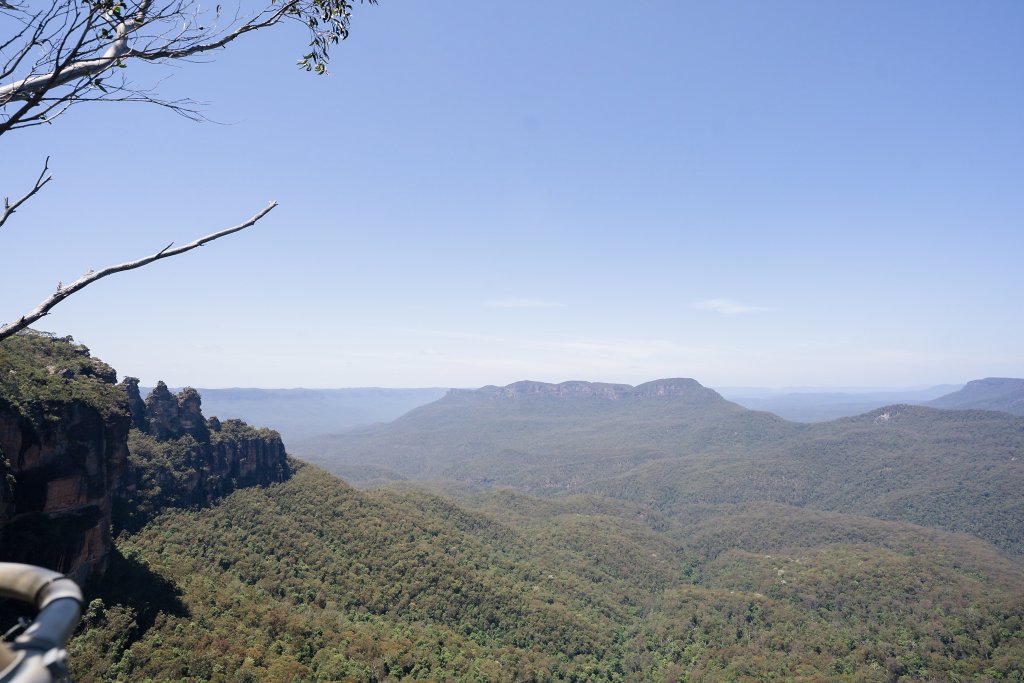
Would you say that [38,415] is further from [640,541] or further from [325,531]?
[640,541]

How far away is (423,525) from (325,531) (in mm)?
16170

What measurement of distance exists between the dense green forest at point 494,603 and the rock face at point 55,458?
4.60 meters

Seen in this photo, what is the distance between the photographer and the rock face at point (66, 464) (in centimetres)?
2606

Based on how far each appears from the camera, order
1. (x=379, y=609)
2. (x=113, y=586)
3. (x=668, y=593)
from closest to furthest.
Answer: (x=113, y=586), (x=379, y=609), (x=668, y=593)

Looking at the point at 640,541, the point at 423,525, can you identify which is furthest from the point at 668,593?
the point at 423,525

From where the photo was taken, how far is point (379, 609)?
158 ft

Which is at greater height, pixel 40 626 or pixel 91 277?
pixel 91 277

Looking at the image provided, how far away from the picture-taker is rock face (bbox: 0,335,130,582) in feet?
84.7

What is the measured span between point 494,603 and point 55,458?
4639 centimetres

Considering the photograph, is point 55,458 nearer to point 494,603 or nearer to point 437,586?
point 437,586

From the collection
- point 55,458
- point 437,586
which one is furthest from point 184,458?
point 437,586

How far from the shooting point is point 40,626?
2271mm

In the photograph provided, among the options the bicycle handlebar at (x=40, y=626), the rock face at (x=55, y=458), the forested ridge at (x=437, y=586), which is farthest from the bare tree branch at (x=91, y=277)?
the forested ridge at (x=437, y=586)

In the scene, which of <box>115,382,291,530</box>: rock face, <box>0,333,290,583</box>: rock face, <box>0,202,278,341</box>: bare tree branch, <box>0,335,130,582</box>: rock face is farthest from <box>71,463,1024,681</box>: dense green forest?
<box>0,202,278,341</box>: bare tree branch
